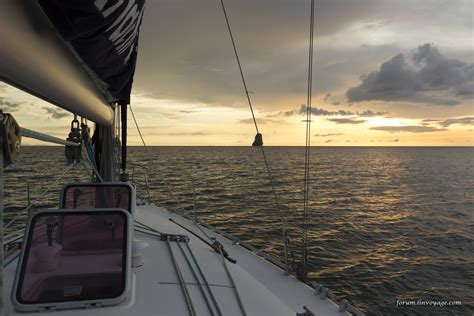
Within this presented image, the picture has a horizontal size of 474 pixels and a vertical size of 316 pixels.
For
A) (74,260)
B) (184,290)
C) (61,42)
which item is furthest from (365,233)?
(61,42)

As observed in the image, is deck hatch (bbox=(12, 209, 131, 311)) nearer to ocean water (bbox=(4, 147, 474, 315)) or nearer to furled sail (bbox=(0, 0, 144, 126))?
ocean water (bbox=(4, 147, 474, 315))

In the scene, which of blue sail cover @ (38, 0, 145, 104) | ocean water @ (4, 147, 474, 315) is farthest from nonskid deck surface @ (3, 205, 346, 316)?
blue sail cover @ (38, 0, 145, 104)

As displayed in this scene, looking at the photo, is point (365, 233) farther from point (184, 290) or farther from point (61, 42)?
point (61, 42)

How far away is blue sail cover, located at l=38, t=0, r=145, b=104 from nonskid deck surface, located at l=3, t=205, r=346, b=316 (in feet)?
5.88

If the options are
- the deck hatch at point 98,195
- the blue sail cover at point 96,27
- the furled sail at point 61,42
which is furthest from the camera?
the deck hatch at point 98,195

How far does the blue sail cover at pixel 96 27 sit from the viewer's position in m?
1.33

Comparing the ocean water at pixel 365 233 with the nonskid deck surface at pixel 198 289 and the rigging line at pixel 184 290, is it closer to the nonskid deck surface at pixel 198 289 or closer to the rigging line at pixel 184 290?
the nonskid deck surface at pixel 198 289

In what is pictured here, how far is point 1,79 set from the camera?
124 centimetres

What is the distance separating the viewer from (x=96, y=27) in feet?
4.83

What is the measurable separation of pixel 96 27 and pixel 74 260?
2123mm

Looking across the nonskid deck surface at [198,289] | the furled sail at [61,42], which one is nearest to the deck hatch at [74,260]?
the nonskid deck surface at [198,289]

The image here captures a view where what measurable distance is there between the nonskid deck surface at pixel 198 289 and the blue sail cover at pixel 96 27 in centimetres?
179

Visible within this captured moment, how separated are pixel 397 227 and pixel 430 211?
642 centimetres

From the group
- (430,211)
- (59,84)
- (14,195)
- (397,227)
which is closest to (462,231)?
(397,227)
